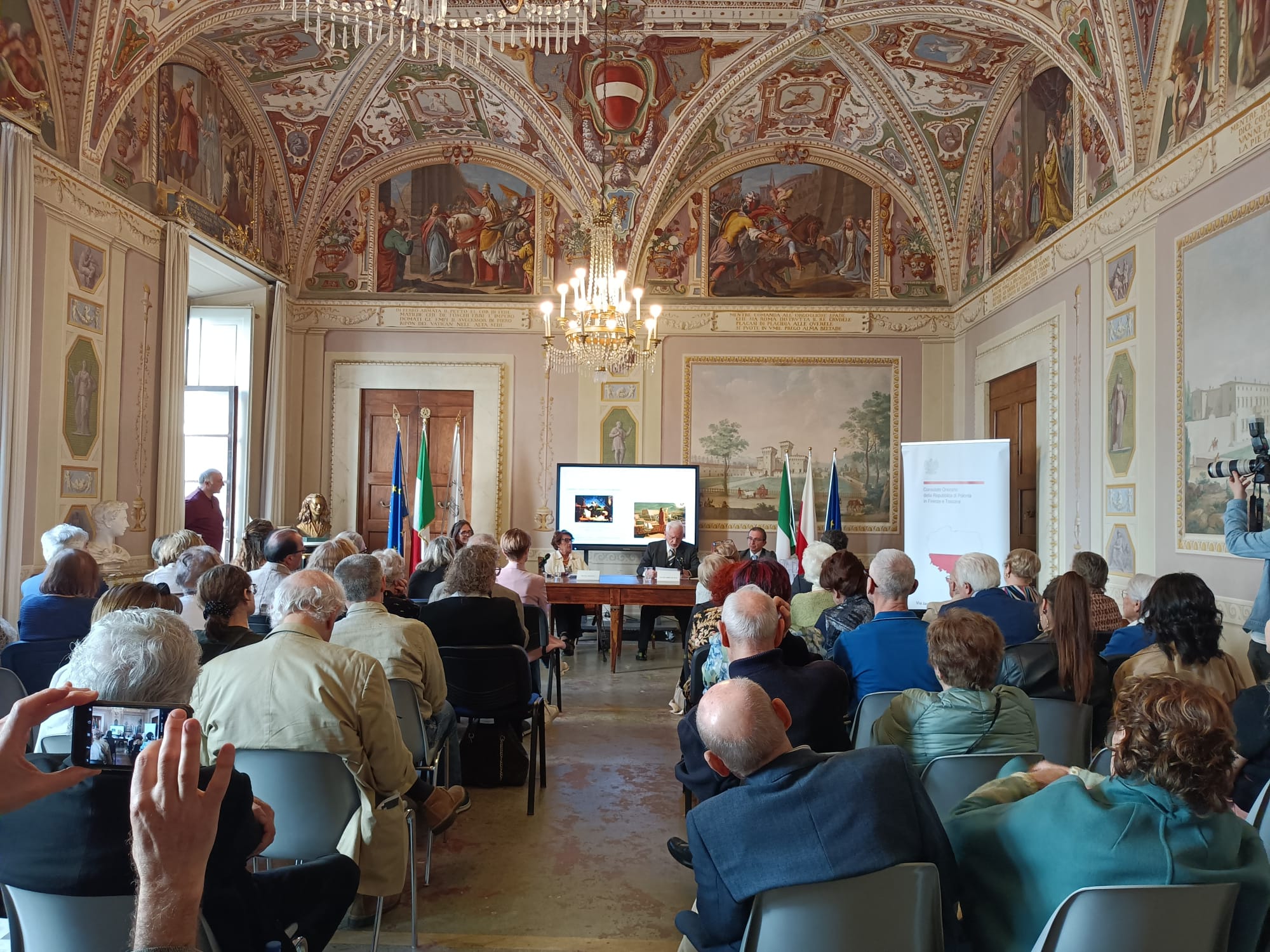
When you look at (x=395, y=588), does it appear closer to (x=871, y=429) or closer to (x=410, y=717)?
(x=410, y=717)

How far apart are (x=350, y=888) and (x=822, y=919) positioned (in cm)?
109

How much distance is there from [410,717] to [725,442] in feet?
29.6

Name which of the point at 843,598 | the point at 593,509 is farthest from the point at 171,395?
the point at 843,598

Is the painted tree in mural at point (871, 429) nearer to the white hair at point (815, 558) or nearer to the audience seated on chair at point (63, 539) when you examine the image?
the white hair at point (815, 558)

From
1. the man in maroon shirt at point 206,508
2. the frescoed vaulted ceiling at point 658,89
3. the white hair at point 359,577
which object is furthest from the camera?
the man in maroon shirt at point 206,508

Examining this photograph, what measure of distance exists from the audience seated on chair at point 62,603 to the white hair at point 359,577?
1272 millimetres

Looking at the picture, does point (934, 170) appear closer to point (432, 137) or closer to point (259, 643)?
point (432, 137)

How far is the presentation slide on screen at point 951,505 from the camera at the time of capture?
9.59 m

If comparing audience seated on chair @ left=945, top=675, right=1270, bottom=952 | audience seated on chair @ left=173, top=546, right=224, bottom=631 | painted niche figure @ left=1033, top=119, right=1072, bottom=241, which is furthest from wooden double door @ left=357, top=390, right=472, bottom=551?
audience seated on chair @ left=945, top=675, right=1270, bottom=952

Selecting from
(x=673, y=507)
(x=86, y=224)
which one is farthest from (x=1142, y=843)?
(x=673, y=507)

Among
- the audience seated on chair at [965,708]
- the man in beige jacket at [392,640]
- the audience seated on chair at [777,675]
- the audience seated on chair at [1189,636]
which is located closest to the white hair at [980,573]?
the audience seated on chair at [1189,636]

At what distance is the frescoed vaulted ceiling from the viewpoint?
26.2 feet

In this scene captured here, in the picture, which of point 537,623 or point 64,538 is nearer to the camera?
point 537,623

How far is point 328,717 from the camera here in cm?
300
